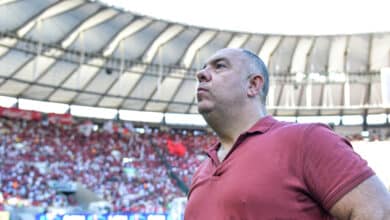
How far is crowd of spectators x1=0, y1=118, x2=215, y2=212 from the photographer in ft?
80.7

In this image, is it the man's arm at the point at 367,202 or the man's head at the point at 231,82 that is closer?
the man's arm at the point at 367,202

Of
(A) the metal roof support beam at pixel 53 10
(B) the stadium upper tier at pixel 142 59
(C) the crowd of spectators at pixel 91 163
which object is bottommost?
(C) the crowd of spectators at pixel 91 163

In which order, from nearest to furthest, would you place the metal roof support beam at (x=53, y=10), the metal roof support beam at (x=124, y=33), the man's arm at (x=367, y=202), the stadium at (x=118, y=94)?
the man's arm at (x=367, y=202) < the metal roof support beam at (x=53, y=10) < the stadium at (x=118, y=94) < the metal roof support beam at (x=124, y=33)

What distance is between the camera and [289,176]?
5.77 feet

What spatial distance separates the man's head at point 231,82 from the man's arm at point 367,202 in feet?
2.16

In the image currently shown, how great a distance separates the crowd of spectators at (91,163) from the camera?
24.6 metres

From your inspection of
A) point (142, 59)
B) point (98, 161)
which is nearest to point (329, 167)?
point (142, 59)

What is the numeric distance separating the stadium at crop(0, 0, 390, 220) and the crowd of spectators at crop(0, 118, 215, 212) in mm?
74

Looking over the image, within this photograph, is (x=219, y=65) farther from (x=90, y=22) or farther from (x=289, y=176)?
(x=90, y=22)

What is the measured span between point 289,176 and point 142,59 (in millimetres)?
26826

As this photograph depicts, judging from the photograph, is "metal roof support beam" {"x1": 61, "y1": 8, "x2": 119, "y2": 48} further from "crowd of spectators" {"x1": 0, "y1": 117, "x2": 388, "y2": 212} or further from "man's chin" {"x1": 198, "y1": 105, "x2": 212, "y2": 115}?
"man's chin" {"x1": 198, "y1": 105, "x2": 212, "y2": 115}

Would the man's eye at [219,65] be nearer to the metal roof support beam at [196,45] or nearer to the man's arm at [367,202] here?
the man's arm at [367,202]

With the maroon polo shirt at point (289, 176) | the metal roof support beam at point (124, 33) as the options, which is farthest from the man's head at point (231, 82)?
the metal roof support beam at point (124, 33)

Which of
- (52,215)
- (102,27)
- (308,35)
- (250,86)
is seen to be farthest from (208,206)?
(308,35)
